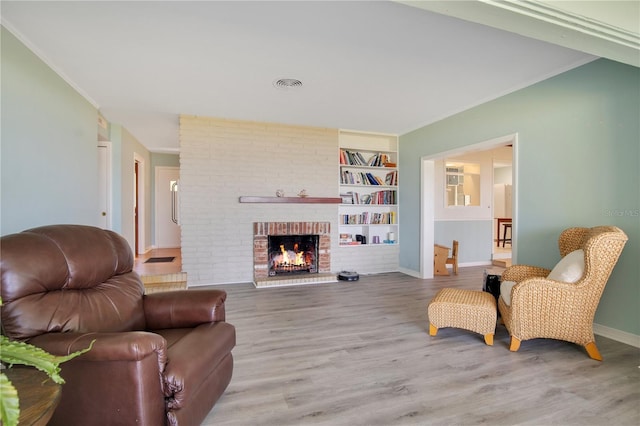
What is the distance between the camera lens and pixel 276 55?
8.91 ft

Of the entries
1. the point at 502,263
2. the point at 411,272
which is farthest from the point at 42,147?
the point at 502,263

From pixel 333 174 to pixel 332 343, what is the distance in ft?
10.2

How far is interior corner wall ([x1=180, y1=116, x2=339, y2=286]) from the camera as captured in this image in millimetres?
4488

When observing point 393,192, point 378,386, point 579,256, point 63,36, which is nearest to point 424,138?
point 393,192

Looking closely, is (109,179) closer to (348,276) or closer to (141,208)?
(141,208)

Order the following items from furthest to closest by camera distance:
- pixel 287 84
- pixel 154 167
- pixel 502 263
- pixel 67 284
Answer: pixel 154 167, pixel 502 263, pixel 287 84, pixel 67 284

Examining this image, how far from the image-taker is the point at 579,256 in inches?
96.2

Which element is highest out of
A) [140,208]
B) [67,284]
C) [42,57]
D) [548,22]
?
[42,57]

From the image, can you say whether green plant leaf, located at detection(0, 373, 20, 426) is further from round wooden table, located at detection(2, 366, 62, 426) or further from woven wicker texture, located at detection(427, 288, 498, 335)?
woven wicker texture, located at detection(427, 288, 498, 335)

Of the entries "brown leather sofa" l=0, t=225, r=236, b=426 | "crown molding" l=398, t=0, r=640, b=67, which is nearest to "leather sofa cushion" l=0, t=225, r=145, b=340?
"brown leather sofa" l=0, t=225, r=236, b=426

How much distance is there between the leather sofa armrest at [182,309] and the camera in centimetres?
186

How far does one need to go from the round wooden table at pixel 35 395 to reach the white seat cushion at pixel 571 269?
2998 mm

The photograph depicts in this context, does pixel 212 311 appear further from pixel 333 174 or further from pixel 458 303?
pixel 333 174

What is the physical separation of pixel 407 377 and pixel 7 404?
2.01 meters
